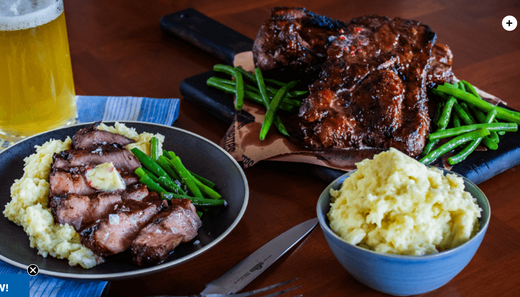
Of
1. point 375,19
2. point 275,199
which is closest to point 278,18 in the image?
point 375,19

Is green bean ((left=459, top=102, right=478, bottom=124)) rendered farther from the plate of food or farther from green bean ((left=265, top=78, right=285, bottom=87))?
the plate of food

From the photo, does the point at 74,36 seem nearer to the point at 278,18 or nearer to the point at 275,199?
the point at 278,18

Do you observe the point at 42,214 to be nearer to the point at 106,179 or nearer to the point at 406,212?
the point at 106,179

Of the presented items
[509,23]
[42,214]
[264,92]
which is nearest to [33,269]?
[42,214]

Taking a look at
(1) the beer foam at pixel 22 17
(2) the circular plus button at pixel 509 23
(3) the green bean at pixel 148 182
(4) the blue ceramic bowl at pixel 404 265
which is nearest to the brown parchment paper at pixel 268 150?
(3) the green bean at pixel 148 182

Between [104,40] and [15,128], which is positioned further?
[104,40]

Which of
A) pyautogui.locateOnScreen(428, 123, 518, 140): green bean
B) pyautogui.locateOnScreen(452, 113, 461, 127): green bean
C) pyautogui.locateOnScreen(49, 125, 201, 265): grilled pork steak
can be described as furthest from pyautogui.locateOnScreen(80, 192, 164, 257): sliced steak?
pyautogui.locateOnScreen(452, 113, 461, 127): green bean
